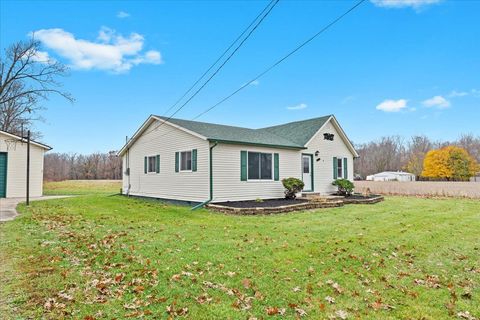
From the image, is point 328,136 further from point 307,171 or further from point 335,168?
point 307,171

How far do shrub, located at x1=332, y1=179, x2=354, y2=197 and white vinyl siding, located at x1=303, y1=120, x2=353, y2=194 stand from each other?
0.53 metres

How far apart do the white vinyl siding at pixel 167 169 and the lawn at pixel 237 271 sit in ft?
16.0

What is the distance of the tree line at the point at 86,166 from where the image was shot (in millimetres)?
51281

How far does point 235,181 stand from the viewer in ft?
45.6

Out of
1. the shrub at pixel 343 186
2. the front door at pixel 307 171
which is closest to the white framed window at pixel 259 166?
the front door at pixel 307 171

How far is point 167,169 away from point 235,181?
4.10m

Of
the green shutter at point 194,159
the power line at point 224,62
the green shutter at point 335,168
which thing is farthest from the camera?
the green shutter at point 335,168

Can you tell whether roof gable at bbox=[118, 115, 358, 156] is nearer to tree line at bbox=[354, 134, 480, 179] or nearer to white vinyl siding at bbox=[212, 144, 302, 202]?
white vinyl siding at bbox=[212, 144, 302, 202]

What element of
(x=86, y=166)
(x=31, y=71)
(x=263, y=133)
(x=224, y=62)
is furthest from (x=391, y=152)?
(x=31, y=71)

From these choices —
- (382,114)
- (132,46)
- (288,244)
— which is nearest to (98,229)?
(288,244)

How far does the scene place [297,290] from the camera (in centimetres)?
425

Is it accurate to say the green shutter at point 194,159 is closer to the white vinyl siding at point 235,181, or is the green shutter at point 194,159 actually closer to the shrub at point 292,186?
the white vinyl siding at point 235,181

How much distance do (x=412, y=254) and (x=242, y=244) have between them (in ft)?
11.2

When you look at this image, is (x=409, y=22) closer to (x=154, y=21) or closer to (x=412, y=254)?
(x=412, y=254)
